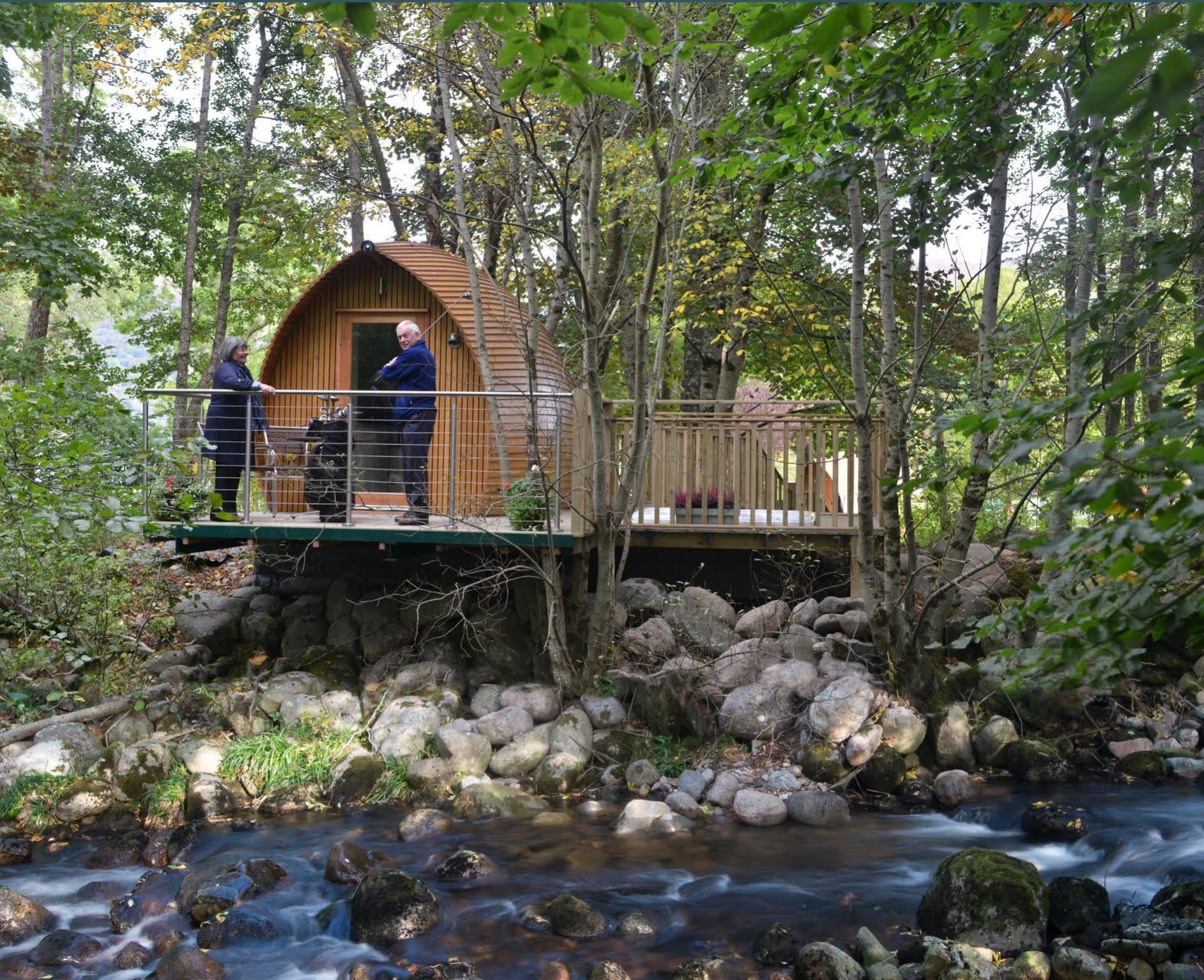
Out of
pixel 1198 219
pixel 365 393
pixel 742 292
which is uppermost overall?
pixel 742 292

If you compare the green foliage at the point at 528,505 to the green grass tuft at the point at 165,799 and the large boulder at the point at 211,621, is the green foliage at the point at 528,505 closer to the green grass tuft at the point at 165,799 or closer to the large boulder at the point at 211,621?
the green grass tuft at the point at 165,799

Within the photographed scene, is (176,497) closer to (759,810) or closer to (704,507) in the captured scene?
(704,507)

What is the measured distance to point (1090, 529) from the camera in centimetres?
283

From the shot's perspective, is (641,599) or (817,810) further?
(641,599)

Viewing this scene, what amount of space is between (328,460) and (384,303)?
9.45 ft

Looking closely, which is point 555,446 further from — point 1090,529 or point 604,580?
point 1090,529

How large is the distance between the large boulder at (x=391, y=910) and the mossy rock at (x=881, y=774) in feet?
12.4

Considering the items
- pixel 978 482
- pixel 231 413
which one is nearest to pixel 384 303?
pixel 231 413

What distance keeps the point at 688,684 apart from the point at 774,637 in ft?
5.16

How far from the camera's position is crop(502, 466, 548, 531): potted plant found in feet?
30.0

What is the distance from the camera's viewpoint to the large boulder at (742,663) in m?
9.55

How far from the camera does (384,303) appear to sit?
1239 cm

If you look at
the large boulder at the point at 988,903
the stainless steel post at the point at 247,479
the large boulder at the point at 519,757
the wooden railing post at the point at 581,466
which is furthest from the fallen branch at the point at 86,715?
the large boulder at the point at 988,903

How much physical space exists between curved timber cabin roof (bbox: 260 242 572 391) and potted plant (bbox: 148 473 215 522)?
2.91 metres
